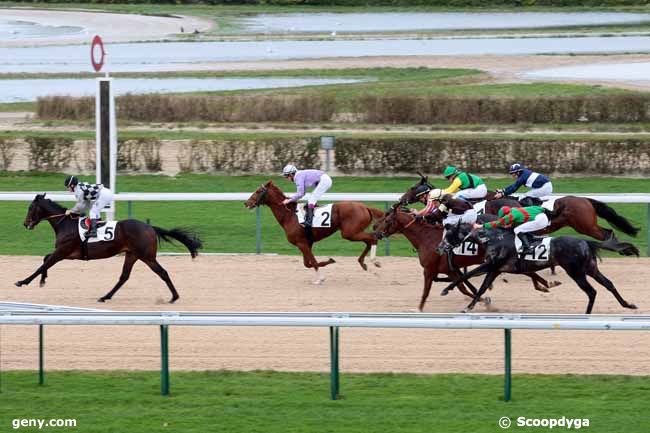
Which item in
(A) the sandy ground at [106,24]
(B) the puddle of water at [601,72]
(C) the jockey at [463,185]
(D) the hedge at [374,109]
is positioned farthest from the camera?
(A) the sandy ground at [106,24]

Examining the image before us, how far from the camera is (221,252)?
13328mm

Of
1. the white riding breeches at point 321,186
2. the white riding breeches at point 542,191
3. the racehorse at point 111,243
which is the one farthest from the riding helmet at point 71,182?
the white riding breeches at point 542,191

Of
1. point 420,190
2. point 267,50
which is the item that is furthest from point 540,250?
point 267,50

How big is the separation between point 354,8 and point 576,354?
40785 mm

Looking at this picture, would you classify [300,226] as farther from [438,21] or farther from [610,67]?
[438,21]

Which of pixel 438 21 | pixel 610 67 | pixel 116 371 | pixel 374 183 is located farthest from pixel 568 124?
pixel 438 21

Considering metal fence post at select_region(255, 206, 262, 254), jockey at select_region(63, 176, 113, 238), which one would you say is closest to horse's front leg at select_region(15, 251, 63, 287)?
jockey at select_region(63, 176, 113, 238)

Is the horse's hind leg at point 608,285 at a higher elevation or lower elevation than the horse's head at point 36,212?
lower

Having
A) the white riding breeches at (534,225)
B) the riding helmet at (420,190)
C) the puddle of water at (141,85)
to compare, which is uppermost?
the puddle of water at (141,85)

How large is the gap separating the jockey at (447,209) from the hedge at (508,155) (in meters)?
6.42

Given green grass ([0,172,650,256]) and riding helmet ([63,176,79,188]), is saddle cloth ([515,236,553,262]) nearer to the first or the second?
green grass ([0,172,650,256])

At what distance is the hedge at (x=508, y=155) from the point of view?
17.1 meters

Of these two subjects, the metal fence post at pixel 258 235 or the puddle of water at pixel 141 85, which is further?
the puddle of water at pixel 141 85

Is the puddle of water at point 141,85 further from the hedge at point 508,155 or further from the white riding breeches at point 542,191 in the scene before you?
the white riding breeches at point 542,191
